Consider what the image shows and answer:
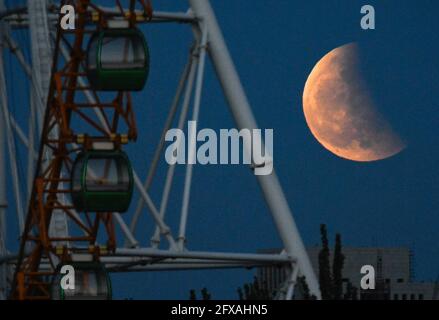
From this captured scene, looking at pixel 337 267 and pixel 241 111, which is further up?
pixel 241 111

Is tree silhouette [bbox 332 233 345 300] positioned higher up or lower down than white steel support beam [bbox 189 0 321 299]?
lower down

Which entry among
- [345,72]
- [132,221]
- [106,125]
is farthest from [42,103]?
[345,72]

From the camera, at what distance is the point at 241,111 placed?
8481cm

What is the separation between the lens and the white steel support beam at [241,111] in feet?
278

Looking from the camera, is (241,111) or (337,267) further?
(241,111)

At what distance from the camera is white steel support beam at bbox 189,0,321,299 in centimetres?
8462

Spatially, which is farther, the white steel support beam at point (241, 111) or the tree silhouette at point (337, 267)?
the white steel support beam at point (241, 111)

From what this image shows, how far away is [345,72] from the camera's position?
96.5 metres

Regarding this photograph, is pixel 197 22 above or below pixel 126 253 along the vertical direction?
above

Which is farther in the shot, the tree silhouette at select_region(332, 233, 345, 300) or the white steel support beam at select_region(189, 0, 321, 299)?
the white steel support beam at select_region(189, 0, 321, 299)

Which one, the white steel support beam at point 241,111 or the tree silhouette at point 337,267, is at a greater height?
the white steel support beam at point 241,111
